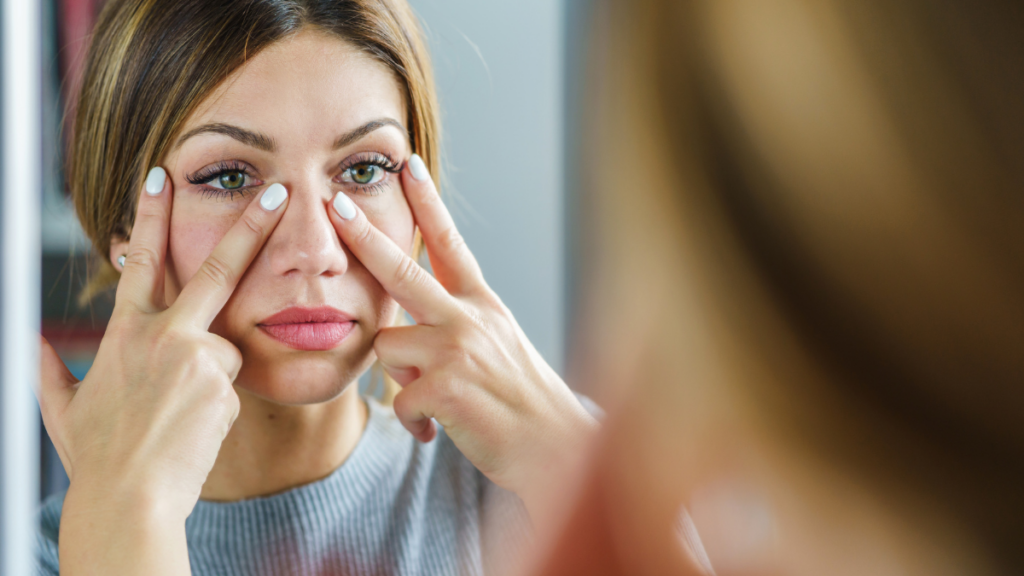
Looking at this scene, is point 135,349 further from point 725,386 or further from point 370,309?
point 725,386

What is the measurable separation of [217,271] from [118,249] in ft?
0.60

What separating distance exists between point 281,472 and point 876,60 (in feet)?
2.26

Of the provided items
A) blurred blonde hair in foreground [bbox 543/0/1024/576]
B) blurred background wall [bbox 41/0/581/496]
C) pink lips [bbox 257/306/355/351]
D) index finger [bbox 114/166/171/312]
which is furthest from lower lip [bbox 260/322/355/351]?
blurred blonde hair in foreground [bbox 543/0/1024/576]

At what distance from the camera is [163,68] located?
0.61 meters

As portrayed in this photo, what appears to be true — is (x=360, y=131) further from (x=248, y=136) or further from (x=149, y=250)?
(x=149, y=250)

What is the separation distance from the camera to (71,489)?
1.64ft

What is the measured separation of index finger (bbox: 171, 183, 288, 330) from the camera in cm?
57

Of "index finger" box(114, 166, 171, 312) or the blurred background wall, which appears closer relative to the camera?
"index finger" box(114, 166, 171, 312)

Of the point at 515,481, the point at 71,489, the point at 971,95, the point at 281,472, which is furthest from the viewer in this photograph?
the point at 281,472

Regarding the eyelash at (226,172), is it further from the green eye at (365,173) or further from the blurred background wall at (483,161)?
the blurred background wall at (483,161)

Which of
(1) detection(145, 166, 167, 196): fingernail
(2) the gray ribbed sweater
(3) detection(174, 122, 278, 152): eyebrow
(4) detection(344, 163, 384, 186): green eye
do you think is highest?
(4) detection(344, 163, 384, 186): green eye

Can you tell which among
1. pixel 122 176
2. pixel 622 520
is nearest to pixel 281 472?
pixel 122 176

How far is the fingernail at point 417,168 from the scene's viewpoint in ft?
2.18

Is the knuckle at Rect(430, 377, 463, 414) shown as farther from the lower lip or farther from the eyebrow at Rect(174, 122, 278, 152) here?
the eyebrow at Rect(174, 122, 278, 152)
